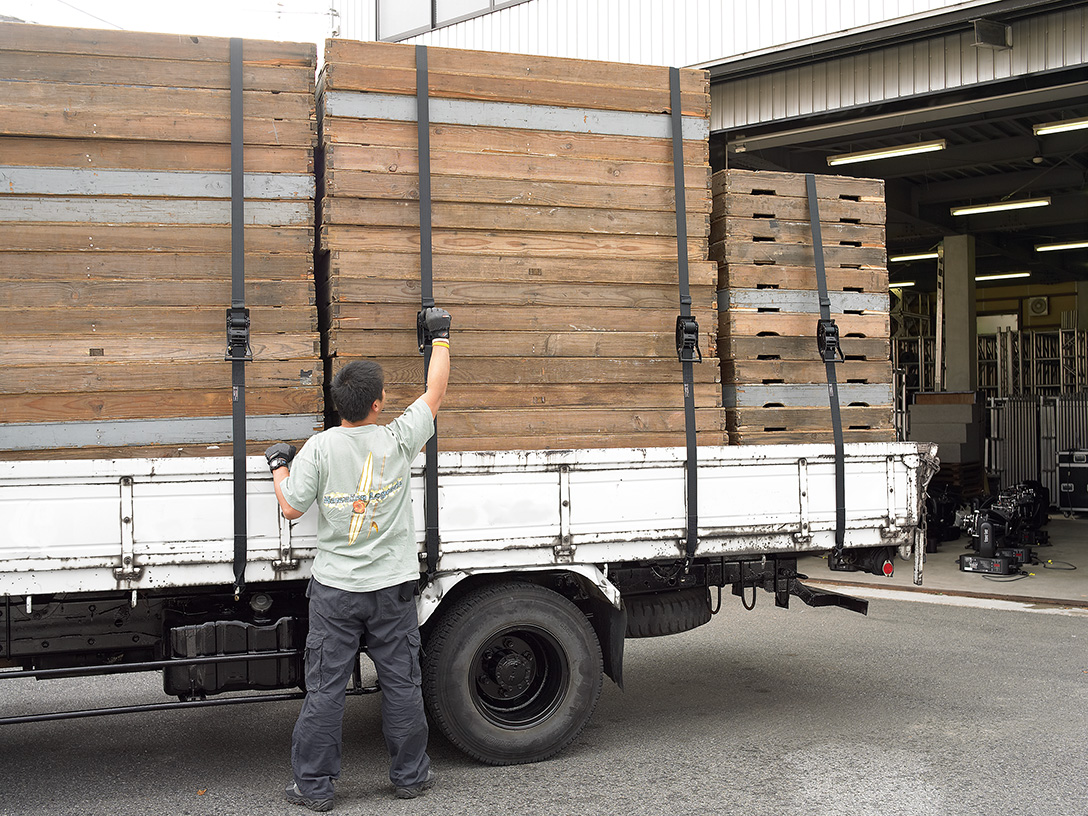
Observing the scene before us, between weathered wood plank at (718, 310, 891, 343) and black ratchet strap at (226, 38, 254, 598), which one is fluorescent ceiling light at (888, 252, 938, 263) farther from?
black ratchet strap at (226, 38, 254, 598)

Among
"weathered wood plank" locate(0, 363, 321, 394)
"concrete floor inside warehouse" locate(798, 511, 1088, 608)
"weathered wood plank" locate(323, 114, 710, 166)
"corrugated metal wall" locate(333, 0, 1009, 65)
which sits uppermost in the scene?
"corrugated metal wall" locate(333, 0, 1009, 65)

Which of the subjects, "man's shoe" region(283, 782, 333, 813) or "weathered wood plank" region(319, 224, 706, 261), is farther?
"weathered wood plank" region(319, 224, 706, 261)

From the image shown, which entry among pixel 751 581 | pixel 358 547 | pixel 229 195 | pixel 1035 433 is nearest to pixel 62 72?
pixel 229 195

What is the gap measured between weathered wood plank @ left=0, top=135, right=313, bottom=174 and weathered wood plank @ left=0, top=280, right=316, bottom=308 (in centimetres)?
55

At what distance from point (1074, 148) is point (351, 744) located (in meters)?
15.4

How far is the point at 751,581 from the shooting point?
5777 mm

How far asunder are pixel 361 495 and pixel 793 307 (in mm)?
2791

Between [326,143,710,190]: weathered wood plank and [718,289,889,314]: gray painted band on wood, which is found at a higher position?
[326,143,710,190]: weathered wood plank

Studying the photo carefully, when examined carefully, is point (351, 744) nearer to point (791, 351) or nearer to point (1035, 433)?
point (791, 351)

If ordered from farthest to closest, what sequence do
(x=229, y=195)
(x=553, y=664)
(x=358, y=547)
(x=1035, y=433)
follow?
(x=1035, y=433) → (x=553, y=664) → (x=229, y=195) → (x=358, y=547)

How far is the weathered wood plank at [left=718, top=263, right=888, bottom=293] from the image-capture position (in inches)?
226

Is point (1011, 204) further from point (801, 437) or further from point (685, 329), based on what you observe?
point (685, 329)

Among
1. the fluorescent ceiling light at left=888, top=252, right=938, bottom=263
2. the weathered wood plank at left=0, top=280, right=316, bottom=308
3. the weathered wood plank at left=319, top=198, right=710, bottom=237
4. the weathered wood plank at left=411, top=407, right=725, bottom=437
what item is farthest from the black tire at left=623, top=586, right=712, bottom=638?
the fluorescent ceiling light at left=888, top=252, right=938, bottom=263

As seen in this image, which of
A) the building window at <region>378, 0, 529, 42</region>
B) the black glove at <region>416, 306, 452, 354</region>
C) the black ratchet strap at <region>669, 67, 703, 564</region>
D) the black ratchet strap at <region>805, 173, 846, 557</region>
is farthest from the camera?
the building window at <region>378, 0, 529, 42</region>
